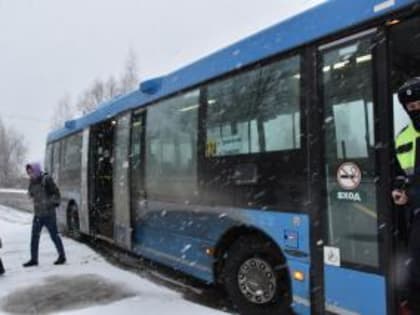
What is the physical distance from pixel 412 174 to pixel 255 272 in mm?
2672

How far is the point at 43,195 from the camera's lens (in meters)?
9.45

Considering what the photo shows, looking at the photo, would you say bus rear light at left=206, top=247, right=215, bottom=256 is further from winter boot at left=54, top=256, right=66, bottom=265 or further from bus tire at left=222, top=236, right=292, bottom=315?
winter boot at left=54, top=256, right=66, bottom=265

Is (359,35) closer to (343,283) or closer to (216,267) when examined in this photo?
(343,283)

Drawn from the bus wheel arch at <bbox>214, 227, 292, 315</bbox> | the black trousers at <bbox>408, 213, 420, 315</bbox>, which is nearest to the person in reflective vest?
the black trousers at <bbox>408, 213, 420, 315</bbox>

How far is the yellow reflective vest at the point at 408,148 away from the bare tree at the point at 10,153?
268ft

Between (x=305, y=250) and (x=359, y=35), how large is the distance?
1915 mm

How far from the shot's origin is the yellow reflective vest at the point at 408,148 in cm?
356

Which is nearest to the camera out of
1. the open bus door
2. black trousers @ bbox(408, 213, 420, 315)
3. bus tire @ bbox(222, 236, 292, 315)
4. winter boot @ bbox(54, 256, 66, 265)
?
black trousers @ bbox(408, 213, 420, 315)

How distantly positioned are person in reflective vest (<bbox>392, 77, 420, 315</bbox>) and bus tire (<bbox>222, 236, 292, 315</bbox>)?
6.39ft

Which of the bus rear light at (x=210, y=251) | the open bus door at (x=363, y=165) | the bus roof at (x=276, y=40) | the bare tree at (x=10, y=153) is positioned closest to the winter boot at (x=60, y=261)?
the bus roof at (x=276, y=40)

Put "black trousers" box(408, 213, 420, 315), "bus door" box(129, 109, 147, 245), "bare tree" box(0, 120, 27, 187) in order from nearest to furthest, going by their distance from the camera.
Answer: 1. "black trousers" box(408, 213, 420, 315)
2. "bus door" box(129, 109, 147, 245)
3. "bare tree" box(0, 120, 27, 187)

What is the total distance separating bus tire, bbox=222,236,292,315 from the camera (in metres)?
5.56

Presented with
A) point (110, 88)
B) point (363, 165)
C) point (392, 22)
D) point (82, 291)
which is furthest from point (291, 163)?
point (110, 88)

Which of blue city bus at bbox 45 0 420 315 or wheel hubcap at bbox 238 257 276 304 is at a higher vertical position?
blue city bus at bbox 45 0 420 315
